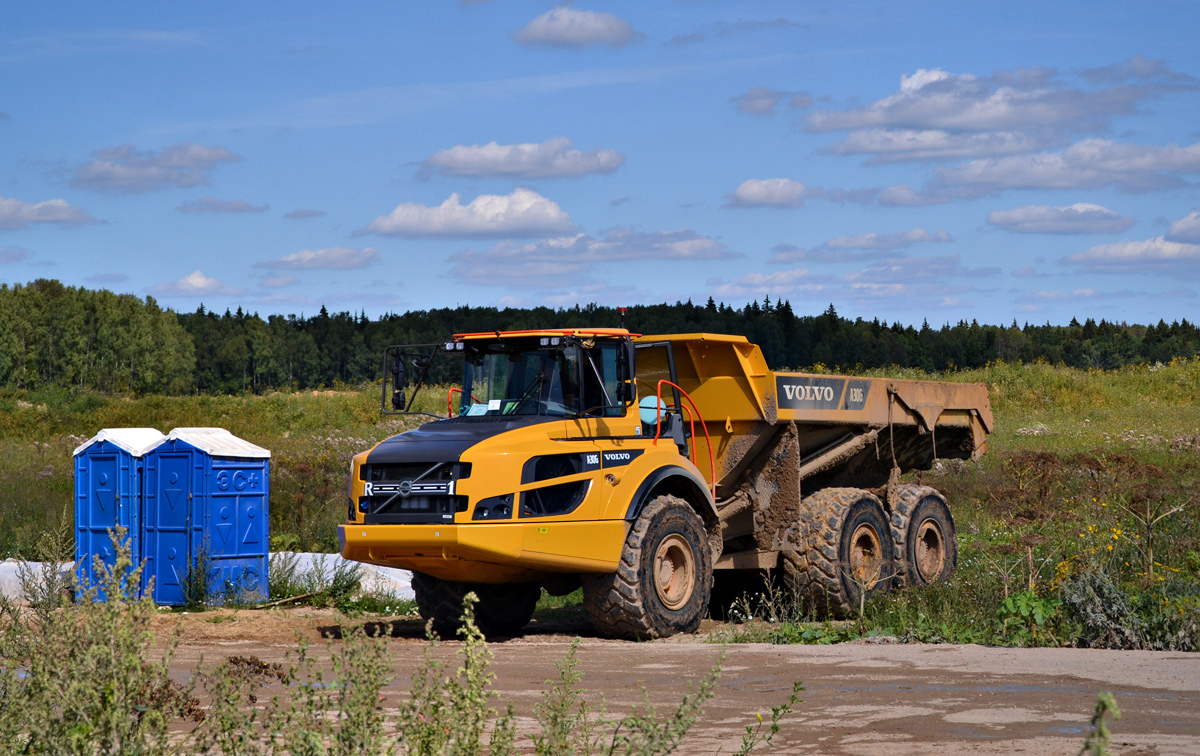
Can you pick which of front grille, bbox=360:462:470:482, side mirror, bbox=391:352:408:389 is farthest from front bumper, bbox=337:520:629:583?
side mirror, bbox=391:352:408:389

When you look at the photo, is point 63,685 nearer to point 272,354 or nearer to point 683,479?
point 683,479

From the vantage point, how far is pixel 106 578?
432 centimetres

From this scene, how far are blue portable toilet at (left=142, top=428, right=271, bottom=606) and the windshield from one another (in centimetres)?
328

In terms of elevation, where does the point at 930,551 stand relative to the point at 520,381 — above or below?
below

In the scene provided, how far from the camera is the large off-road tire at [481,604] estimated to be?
10891 millimetres

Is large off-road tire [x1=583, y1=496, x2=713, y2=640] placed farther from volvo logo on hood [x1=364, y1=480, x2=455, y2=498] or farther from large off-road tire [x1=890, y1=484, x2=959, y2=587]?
large off-road tire [x1=890, y1=484, x2=959, y2=587]

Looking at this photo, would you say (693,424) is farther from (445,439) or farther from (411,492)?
(411,492)

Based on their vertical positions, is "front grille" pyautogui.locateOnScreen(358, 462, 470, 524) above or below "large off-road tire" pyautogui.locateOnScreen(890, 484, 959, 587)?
above

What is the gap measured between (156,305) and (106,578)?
125217 mm

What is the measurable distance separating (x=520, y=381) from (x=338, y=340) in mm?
115895

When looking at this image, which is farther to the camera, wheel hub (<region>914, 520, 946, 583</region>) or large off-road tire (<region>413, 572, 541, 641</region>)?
wheel hub (<region>914, 520, 946, 583</region>)

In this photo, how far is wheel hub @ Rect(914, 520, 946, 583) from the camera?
13453 millimetres

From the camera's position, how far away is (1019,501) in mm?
13844

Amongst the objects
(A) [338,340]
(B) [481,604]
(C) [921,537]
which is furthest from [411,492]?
(A) [338,340]
